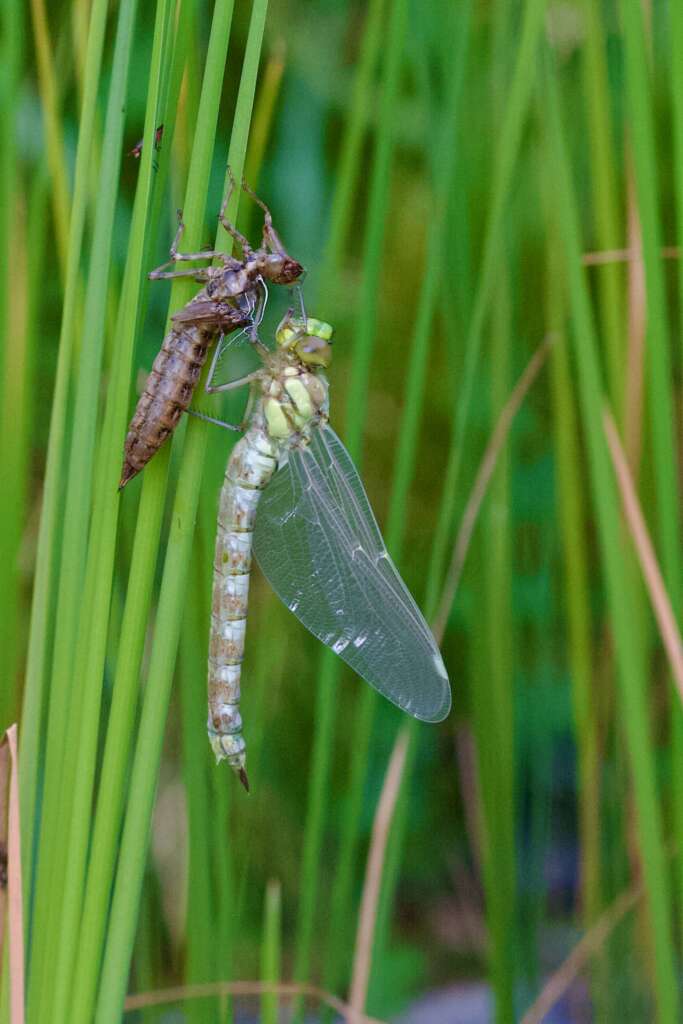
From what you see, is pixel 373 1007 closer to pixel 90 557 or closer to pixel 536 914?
pixel 536 914

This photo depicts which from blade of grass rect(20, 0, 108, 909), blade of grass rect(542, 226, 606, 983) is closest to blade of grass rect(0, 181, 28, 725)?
blade of grass rect(20, 0, 108, 909)

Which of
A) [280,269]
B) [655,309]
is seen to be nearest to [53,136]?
[280,269]

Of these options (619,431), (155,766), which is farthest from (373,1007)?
(155,766)

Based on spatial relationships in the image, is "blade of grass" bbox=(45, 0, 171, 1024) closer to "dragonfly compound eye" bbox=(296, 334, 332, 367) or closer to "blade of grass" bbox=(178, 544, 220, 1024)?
"blade of grass" bbox=(178, 544, 220, 1024)

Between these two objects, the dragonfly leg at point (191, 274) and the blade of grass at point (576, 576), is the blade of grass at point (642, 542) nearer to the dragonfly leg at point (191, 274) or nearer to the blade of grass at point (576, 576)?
the blade of grass at point (576, 576)

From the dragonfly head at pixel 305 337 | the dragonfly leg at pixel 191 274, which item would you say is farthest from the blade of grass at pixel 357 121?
the dragonfly leg at pixel 191 274

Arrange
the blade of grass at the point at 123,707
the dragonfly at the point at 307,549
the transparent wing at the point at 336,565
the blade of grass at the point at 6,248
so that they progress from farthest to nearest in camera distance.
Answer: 1. the transparent wing at the point at 336,565
2. the dragonfly at the point at 307,549
3. the blade of grass at the point at 6,248
4. the blade of grass at the point at 123,707
